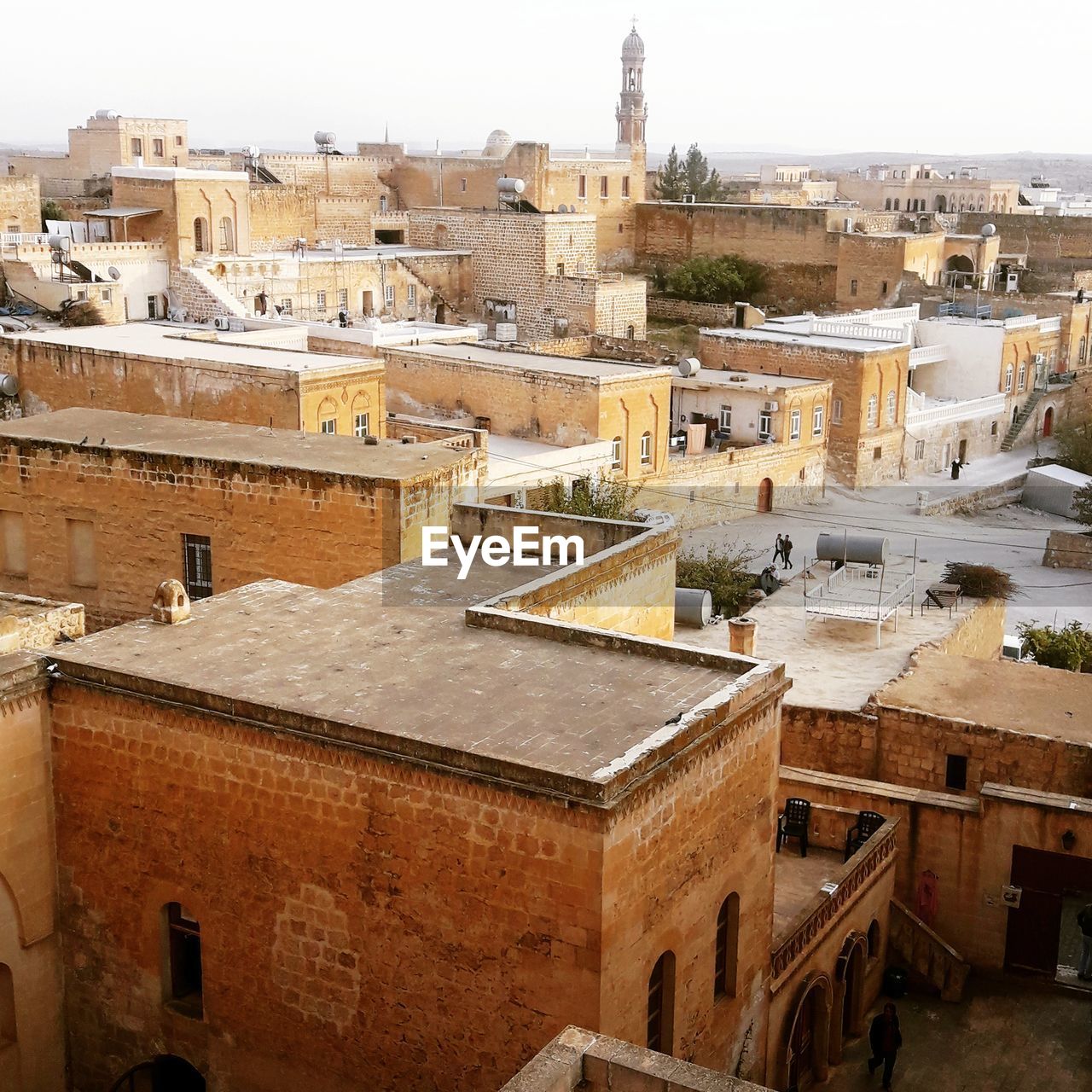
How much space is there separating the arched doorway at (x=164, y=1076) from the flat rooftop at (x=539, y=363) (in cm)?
1918

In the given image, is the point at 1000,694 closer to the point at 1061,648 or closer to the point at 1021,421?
the point at 1061,648

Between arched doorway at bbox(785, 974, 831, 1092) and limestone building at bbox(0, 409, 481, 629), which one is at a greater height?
limestone building at bbox(0, 409, 481, 629)

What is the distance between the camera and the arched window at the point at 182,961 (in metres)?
10.1

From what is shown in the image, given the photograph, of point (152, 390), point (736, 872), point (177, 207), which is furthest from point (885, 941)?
point (177, 207)

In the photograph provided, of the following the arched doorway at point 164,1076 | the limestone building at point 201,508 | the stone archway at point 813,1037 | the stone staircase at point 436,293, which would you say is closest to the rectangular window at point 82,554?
the limestone building at point 201,508

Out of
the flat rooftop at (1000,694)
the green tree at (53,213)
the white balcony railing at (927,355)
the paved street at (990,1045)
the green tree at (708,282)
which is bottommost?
the paved street at (990,1045)

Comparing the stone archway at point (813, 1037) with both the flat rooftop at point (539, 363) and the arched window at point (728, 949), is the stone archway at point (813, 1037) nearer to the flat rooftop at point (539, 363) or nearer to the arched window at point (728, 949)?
the arched window at point (728, 949)

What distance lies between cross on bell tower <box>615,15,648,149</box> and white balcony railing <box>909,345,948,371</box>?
58076mm

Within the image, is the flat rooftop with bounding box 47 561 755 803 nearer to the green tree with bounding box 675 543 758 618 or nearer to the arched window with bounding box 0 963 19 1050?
the arched window with bounding box 0 963 19 1050

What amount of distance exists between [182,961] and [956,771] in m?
8.81

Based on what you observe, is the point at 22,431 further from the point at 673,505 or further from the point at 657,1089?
the point at 673,505

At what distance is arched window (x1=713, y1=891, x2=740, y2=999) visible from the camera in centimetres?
1010

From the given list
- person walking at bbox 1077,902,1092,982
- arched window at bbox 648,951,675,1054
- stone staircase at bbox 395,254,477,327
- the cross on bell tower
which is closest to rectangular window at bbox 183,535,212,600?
arched window at bbox 648,951,675,1054

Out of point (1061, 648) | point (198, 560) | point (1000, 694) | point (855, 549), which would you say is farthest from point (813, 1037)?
point (855, 549)
